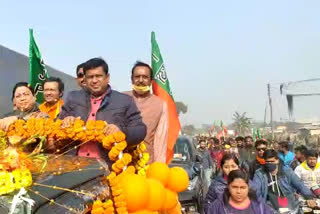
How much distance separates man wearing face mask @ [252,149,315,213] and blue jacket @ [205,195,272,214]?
942mm

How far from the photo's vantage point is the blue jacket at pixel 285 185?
5.05m

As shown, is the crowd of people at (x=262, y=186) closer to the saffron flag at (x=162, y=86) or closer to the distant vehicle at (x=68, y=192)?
the saffron flag at (x=162, y=86)

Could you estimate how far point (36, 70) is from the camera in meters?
6.21

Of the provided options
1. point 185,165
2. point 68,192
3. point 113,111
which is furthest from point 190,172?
point 68,192

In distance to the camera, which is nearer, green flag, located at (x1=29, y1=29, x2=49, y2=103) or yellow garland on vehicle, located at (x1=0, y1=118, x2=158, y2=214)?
yellow garland on vehicle, located at (x1=0, y1=118, x2=158, y2=214)

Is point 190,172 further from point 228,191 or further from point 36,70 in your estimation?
point 228,191

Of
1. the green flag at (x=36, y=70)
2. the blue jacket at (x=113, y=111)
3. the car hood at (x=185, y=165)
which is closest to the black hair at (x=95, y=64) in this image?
the blue jacket at (x=113, y=111)

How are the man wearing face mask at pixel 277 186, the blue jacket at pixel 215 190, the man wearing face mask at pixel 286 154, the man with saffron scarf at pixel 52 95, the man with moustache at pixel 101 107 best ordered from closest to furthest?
1. the man with moustache at pixel 101 107
2. the man with saffron scarf at pixel 52 95
3. the blue jacket at pixel 215 190
4. the man wearing face mask at pixel 277 186
5. the man wearing face mask at pixel 286 154

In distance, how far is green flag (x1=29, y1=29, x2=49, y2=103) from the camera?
5.97 metres

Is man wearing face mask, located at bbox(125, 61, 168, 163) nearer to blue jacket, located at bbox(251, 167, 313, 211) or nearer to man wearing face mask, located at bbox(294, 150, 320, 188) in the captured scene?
blue jacket, located at bbox(251, 167, 313, 211)

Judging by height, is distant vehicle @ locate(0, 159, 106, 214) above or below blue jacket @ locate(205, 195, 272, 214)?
above

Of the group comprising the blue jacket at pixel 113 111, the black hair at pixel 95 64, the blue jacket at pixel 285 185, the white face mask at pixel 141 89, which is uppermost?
the black hair at pixel 95 64

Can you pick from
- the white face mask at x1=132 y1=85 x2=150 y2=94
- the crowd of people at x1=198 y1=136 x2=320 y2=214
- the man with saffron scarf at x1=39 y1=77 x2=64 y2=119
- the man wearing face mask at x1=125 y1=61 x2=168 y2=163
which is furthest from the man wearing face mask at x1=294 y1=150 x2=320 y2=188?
the man with saffron scarf at x1=39 y1=77 x2=64 y2=119

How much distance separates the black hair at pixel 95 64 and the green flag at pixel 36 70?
2948mm
